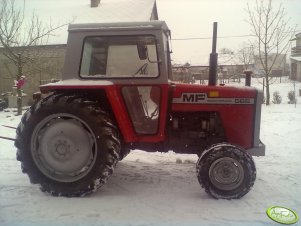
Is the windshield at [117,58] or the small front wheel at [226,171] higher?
the windshield at [117,58]

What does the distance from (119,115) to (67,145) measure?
63 cm

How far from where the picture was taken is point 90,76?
11.5 feet

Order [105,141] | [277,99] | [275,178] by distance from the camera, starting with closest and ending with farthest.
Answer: [105,141] < [275,178] < [277,99]

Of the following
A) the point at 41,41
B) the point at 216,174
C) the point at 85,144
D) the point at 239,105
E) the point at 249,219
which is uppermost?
the point at 41,41

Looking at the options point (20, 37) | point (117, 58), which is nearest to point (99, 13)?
point (20, 37)

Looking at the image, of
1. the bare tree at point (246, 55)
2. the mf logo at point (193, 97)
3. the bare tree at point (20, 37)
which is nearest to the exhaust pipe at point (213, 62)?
the mf logo at point (193, 97)

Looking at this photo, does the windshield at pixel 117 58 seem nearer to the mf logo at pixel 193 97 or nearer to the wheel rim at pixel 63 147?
the mf logo at pixel 193 97

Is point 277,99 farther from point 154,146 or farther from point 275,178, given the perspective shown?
point 154,146

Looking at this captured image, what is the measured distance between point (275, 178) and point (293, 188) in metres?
0.37

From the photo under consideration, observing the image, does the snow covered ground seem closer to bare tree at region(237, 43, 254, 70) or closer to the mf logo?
the mf logo

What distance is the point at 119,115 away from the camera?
3.39 m

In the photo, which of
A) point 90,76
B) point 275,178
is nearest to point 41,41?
point 90,76

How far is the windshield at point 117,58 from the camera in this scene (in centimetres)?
343

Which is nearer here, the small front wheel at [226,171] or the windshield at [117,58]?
the small front wheel at [226,171]
